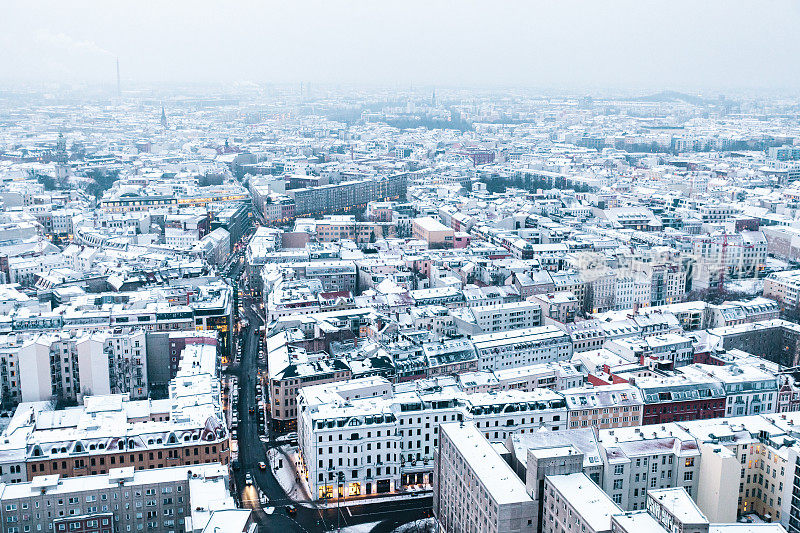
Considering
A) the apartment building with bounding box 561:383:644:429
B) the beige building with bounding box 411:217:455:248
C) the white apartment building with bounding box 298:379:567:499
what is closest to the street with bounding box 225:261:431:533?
the white apartment building with bounding box 298:379:567:499

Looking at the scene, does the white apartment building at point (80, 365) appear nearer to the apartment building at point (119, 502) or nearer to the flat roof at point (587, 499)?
the apartment building at point (119, 502)

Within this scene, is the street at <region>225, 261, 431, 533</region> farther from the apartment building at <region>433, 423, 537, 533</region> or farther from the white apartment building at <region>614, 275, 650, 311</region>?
the white apartment building at <region>614, 275, 650, 311</region>

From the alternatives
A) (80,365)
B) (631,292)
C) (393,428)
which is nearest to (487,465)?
(393,428)

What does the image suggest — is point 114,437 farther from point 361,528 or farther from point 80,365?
point 80,365

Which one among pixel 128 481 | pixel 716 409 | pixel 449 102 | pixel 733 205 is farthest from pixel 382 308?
pixel 449 102

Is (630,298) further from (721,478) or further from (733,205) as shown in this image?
(733,205)

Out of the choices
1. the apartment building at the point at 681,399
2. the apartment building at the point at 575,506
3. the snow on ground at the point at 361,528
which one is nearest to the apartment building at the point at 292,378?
the snow on ground at the point at 361,528

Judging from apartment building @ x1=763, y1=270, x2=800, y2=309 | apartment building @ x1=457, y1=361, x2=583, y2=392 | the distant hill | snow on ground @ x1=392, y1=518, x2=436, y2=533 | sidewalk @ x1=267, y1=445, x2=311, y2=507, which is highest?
the distant hill
